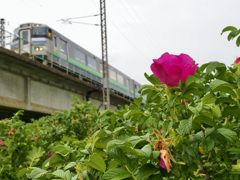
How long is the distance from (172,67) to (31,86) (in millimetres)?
16928

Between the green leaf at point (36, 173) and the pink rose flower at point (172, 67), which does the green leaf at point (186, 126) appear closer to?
the pink rose flower at point (172, 67)

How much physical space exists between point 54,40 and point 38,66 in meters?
4.88

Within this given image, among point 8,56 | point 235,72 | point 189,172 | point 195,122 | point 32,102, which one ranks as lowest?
point 189,172

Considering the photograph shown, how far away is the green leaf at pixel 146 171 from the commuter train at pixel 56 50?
17.4 meters

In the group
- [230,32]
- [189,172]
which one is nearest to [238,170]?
[189,172]

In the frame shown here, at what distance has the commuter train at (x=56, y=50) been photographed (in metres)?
19.6

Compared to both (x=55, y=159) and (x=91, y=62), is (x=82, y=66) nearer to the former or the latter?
(x=91, y=62)

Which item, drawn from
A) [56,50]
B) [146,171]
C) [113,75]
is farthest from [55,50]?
[146,171]

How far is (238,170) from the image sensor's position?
1029mm

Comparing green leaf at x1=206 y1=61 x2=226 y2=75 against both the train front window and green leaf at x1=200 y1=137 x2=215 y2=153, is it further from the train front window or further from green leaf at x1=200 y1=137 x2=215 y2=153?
the train front window

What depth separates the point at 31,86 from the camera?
56.3 feet

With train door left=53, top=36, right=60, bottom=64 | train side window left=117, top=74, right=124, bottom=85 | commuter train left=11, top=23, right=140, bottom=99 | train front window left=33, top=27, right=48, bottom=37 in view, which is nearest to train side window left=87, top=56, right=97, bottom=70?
commuter train left=11, top=23, right=140, bottom=99

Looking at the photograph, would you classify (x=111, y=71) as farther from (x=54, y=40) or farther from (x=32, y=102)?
(x=32, y=102)

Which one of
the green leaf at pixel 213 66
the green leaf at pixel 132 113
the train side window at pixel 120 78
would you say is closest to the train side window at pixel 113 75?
the train side window at pixel 120 78
